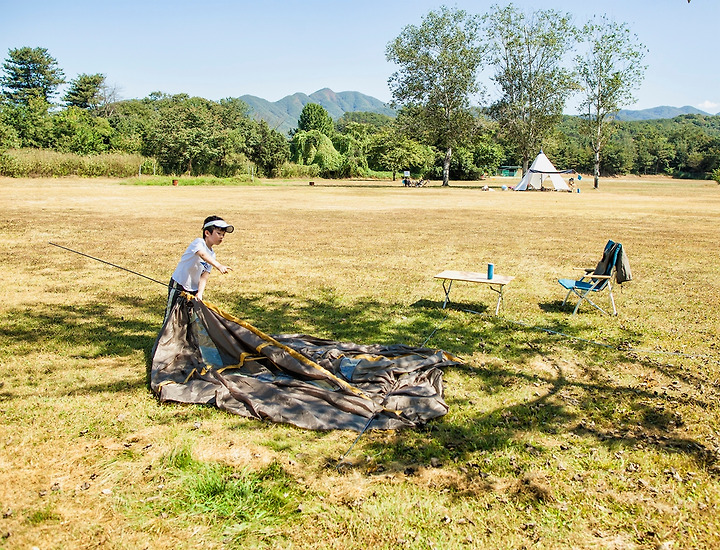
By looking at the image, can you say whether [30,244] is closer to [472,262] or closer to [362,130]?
[472,262]

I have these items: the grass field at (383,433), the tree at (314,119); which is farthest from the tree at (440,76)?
the tree at (314,119)

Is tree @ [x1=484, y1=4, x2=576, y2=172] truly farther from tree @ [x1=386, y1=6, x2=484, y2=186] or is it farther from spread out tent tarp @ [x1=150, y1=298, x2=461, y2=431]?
spread out tent tarp @ [x1=150, y1=298, x2=461, y2=431]

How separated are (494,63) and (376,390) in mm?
51946

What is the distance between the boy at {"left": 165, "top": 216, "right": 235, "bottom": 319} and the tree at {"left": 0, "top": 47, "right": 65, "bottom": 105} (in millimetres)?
78534

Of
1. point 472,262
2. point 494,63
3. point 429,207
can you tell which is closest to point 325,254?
point 472,262

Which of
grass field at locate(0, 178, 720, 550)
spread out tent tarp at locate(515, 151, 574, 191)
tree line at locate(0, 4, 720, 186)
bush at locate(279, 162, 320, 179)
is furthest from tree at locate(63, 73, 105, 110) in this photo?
grass field at locate(0, 178, 720, 550)

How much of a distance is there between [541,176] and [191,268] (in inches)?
1781

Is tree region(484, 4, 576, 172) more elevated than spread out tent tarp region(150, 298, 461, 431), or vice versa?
tree region(484, 4, 576, 172)

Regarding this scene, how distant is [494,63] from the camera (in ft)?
166

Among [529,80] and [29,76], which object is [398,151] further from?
[29,76]

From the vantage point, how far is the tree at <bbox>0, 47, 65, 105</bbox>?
235 ft

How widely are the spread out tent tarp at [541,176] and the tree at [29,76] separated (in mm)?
62410

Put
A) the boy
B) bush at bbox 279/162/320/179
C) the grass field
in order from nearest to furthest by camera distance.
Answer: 1. the grass field
2. the boy
3. bush at bbox 279/162/320/179

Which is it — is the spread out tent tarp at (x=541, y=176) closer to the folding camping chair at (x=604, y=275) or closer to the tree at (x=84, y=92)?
the folding camping chair at (x=604, y=275)
